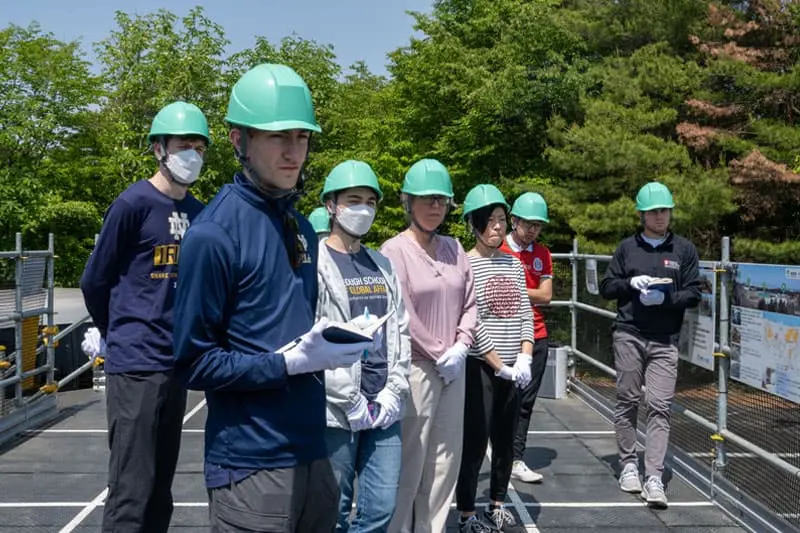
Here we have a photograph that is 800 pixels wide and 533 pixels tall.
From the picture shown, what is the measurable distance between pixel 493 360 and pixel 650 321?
1732 millimetres

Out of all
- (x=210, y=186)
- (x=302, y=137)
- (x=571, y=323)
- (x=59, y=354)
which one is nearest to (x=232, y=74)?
(x=210, y=186)

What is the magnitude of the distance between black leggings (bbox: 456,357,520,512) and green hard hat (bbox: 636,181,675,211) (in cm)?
187

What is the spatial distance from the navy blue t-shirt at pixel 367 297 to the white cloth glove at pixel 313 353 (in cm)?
147

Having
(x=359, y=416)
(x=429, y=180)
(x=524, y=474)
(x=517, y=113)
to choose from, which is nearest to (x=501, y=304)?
(x=429, y=180)

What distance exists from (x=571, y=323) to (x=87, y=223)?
22829 millimetres

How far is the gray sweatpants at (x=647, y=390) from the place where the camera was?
5734 millimetres

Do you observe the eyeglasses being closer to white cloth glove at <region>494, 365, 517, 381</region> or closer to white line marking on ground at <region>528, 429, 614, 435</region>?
white cloth glove at <region>494, 365, 517, 381</region>

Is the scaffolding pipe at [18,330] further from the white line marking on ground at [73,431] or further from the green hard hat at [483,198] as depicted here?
the green hard hat at [483,198]

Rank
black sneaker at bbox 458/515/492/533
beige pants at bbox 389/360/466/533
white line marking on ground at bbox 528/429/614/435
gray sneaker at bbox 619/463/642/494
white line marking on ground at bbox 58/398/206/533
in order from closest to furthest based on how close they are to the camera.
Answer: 1. beige pants at bbox 389/360/466/533
2. black sneaker at bbox 458/515/492/533
3. white line marking on ground at bbox 58/398/206/533
4. gray sneaker at bbox 619/463/642/494
5. white line marking on ground at bbox 528/429/614/435

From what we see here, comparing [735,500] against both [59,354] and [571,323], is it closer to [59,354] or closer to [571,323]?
[571,323]

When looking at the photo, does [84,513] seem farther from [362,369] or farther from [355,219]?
[355,219]

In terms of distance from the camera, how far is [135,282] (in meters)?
3.62

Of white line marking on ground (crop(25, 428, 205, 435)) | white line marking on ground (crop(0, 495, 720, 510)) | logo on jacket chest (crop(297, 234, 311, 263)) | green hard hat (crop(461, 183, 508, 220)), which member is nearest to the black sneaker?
white line marking on ground (crop(0, 495, 720, 510))

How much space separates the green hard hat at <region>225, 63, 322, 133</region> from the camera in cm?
212
